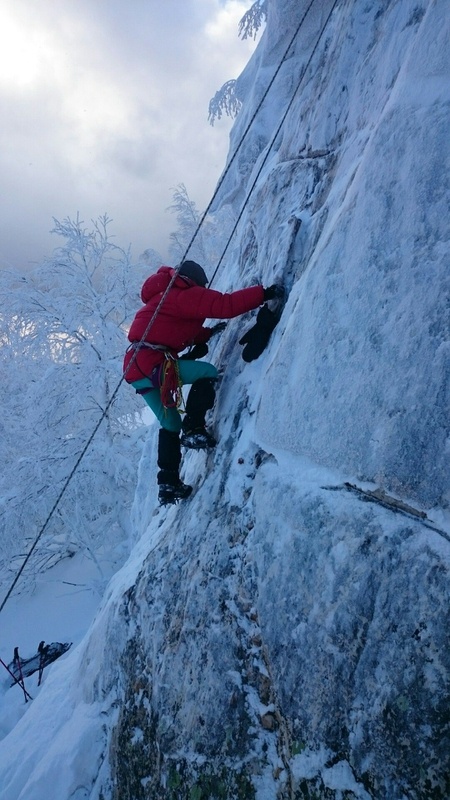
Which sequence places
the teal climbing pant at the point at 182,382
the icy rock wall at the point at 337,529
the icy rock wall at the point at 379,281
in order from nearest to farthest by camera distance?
the icy rock wall at the point at 337,529
the icy rock wall at the point at 379,281
the teal climbing pant at the point at 182,382

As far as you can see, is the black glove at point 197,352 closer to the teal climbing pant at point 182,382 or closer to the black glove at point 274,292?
the teal climbing pant at point 182,382

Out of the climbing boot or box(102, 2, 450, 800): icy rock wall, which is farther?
the climbing boot

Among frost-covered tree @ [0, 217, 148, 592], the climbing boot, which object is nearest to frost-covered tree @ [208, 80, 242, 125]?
frost-covered tree @ [0, 217, 148, 592]

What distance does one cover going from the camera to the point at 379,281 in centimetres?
209

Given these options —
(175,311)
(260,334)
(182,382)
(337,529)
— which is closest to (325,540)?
(337,529)

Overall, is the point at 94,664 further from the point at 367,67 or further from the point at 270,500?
the point at 367,67

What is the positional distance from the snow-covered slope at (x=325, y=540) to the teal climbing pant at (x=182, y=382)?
0.87 feet

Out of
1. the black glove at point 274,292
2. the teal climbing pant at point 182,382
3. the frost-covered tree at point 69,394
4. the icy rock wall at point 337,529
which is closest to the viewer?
the icy rock wall at point 337,529

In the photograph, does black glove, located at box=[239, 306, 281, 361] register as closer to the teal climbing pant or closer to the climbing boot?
the teal climbing pant

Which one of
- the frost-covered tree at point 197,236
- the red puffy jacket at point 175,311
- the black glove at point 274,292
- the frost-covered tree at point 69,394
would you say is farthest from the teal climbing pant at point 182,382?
the frost-covered tree at point 197,236

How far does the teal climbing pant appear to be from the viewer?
352cm

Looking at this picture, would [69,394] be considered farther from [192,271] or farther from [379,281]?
[379,281]

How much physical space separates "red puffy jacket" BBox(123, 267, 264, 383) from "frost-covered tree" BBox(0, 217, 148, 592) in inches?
240

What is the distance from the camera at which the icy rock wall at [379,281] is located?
1796 millimetres
